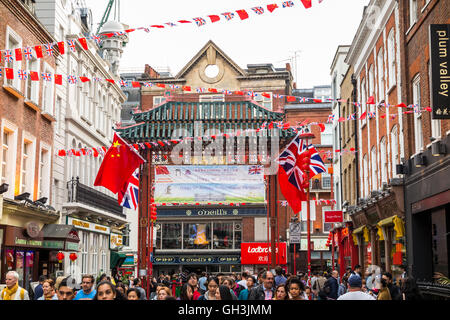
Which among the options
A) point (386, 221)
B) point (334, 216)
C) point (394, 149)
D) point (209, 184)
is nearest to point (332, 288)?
point (386, 221)

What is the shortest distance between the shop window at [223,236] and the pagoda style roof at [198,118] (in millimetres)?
7328

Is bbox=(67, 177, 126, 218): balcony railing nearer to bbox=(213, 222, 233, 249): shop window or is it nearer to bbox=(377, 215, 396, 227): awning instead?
bbox=(213, 222, 233, 249): shop window

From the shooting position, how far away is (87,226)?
31906 mm

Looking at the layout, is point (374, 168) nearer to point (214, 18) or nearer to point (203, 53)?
point (214, 18)

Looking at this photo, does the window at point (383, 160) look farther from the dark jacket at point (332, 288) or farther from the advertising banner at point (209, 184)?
the advertising banner at point (209, 184)

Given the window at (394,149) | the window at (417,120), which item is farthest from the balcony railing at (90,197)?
the window at (417,120)

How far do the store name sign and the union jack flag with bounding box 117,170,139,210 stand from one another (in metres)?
7.57

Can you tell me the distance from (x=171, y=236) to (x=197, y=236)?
2.08 meters

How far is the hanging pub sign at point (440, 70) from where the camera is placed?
14594mm

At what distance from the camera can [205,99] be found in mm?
54188

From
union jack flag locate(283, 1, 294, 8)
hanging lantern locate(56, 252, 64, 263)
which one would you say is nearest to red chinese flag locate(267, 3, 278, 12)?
union jack flag locate(283, 1, 294, 8)

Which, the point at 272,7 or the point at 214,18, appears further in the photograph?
the point at 214,18
